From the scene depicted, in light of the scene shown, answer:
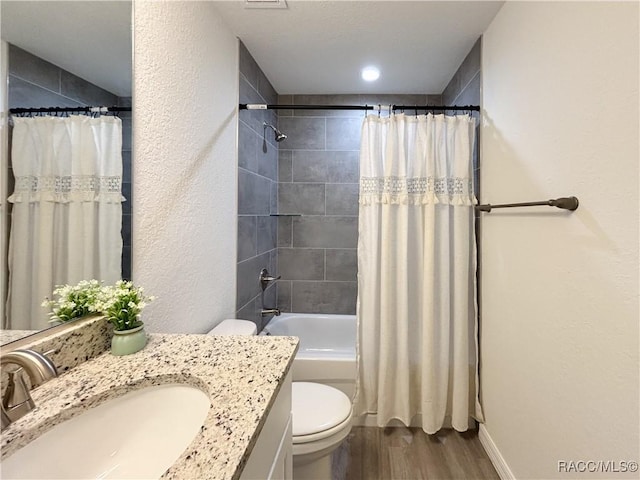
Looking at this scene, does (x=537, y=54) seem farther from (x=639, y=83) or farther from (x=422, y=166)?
(x=422, y=166)

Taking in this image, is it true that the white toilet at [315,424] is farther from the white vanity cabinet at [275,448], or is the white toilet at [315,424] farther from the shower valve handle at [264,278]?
the shower valve handle at [264,278]

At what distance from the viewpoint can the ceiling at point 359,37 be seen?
1646mm

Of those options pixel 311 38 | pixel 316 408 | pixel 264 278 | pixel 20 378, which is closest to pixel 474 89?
pixel 311 38

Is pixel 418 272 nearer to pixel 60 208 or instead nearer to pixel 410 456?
pixel 410 456

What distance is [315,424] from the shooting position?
1.34 metres

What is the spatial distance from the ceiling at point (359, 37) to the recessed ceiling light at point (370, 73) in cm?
5

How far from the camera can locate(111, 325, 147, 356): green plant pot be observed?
2.98 feet

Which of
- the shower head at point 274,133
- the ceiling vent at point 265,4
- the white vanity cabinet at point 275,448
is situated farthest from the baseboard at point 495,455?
the ceiling vent at point 265,4

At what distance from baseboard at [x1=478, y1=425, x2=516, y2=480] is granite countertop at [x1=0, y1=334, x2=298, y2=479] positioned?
4.58 ft

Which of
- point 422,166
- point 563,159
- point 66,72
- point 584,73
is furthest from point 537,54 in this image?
point 66,72

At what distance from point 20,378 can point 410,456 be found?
1.84 m

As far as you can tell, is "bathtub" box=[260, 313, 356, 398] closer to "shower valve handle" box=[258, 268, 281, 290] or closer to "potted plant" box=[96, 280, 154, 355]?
"shower valve handle" box=[258, 268, 281, 290]

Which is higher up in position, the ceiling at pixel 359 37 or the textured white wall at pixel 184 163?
the ceiling at pixel 359 37

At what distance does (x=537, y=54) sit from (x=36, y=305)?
195cm
